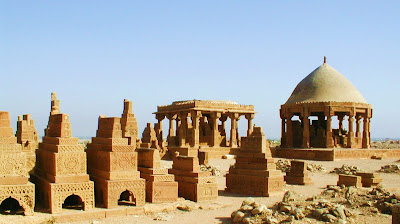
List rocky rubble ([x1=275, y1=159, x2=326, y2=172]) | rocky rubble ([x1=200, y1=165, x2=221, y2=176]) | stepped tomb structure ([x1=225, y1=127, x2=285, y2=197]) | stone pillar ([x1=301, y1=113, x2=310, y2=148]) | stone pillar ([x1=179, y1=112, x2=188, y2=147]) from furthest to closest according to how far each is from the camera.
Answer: stone pillar ([x1=179, y1=112, x2=188, y2=147]), stone pillar ([x1=301, y1=113, x2=310, y2=148]), rocky rubble ([x1=275, y1=159, x2=326, y2=172]), rocky rubble ([x1=200, y1=165, x2=221, y2=176]), stepped tomb structure ([x1=225, y1=127, x2=285, y2=197])

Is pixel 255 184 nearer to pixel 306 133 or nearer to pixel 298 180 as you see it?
pixel 298 180

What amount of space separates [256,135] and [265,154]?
0.85 metres

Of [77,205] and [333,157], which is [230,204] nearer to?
[77,205]

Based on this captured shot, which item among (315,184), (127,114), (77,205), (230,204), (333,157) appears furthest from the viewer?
(333,157)

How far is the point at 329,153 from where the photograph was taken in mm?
27656

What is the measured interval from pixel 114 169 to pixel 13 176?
2429mm

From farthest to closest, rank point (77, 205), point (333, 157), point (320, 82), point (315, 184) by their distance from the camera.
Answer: point (320, 82), point (333, 157), point (315, 184), point (77, 205)

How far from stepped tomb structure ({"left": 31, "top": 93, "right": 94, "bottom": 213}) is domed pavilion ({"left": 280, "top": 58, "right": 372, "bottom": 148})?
72.5 feet

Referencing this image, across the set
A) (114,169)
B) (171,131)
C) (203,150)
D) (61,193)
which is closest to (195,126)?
(203,150)

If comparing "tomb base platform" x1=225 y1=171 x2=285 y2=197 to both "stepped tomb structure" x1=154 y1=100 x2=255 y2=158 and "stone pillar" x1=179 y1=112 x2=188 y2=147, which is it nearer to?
"stepped tomb structure" x1=154 y1=100 x2=255 y2=158

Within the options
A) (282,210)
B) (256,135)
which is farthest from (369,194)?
(256,135)

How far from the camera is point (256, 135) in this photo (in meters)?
15.9

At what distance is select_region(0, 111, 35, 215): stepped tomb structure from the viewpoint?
10305mm

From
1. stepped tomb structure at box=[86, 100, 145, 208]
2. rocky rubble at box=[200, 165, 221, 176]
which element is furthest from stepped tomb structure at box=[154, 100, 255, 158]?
stepped tomb structure at box=[86, 100, 145, 208]
